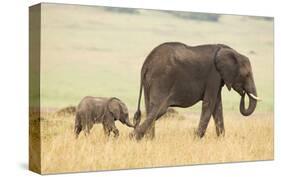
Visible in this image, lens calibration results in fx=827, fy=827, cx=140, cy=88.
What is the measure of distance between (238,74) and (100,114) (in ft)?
5.03

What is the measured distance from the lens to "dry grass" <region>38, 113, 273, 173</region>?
751 centimetres

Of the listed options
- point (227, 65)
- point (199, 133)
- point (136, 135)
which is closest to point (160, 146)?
point (136, 135)

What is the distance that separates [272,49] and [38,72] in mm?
2734

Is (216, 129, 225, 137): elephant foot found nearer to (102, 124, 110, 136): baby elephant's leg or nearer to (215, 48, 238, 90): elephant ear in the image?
(215, 48, 238, 90): elephant ear

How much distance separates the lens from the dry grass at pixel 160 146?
296 inches

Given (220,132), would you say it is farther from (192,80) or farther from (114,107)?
(114,107)

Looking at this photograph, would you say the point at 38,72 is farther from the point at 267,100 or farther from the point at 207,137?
the point at 267,100

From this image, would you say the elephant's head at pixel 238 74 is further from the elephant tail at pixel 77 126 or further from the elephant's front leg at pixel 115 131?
the elephant tail at pixel 77 126

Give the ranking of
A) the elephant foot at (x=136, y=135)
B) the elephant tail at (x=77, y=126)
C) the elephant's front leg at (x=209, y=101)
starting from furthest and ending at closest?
1. the elephant's front leg at (x=209, y=101)
2. the elephant foot at (x=136, y=135)
3. the elephant tail at (x=77, y=126)

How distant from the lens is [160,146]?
8062 mm

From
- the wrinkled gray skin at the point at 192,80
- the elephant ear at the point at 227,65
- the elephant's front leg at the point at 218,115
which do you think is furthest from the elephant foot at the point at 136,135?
the elephant ear at the point at 227,65

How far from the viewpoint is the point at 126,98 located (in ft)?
26.0

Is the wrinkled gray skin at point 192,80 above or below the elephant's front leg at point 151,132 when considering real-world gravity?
above

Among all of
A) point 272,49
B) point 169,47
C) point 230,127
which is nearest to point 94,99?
point 169,47
